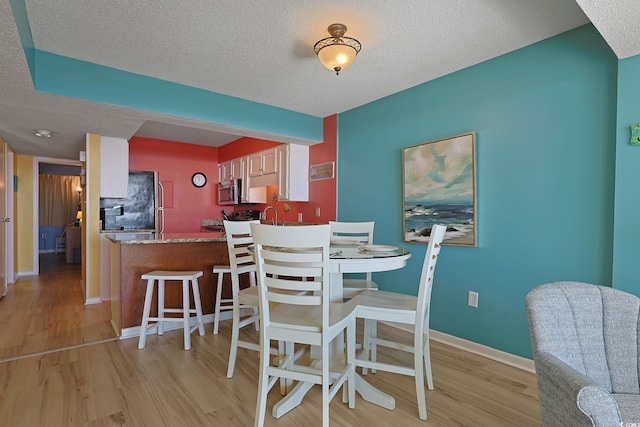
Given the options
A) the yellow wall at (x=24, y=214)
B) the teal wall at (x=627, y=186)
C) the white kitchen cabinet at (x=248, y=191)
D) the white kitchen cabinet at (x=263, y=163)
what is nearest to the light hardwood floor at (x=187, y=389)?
the teal wall at (x=627, y=186)

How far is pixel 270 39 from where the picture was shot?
7.50 feet

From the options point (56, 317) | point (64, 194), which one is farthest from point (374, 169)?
point (64, 194)

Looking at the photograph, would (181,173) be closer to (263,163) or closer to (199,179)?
(199,179)

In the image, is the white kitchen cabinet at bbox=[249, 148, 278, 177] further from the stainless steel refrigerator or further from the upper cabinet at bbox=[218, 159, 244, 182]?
the stainless steel refrigerator

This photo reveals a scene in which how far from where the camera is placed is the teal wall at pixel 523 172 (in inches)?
82.2

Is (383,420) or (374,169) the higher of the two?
(374,169)

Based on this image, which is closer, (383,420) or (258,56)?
(383,420)

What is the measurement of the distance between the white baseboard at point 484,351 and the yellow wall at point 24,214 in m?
6.26

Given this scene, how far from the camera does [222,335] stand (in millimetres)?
2963

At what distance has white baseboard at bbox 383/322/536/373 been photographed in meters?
2.36

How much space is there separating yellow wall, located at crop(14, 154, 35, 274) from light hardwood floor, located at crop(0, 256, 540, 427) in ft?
11.7

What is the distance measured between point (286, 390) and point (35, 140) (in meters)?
4.55

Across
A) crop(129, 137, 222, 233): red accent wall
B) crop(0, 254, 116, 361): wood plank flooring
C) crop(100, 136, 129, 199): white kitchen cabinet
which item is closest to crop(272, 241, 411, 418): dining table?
crop(0, 254, 116, 361): wood plank flooring

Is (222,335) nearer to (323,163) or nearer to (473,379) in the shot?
(473,379)
